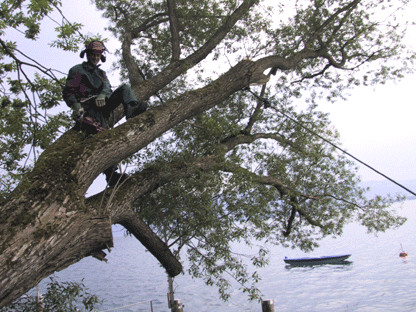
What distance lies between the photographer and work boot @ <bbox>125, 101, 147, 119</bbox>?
4.68m

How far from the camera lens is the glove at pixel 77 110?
413cm

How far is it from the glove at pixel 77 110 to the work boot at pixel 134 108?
2.01ft

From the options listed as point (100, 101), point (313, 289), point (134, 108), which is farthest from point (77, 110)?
point (313, 289)

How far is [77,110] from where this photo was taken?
13.8ft

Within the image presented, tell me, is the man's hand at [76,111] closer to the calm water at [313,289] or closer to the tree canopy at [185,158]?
the tree canopy at [185,158]

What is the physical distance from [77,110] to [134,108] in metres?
0.81

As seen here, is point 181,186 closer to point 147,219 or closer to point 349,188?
point 147,219

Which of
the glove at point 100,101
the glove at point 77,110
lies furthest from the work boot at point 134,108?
the glove at point 77,110

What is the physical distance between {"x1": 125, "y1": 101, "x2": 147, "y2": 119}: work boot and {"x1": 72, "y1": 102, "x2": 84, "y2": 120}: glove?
0.61 meters

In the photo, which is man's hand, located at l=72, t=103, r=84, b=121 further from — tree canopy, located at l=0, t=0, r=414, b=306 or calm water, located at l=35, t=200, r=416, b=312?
calm water, located at l=35, t=200, r=416, b=312

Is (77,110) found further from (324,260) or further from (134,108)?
(324,260)

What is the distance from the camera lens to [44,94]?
4273 mm

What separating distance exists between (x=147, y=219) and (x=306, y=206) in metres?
4.97

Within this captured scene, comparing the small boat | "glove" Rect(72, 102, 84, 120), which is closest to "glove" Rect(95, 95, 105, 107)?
"glove" Rect(72, 102, 84, 120)
